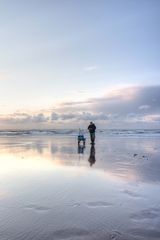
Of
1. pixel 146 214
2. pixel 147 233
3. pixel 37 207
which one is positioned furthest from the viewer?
pixel 37 207

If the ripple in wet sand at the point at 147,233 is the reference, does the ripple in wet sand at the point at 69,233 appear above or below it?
above

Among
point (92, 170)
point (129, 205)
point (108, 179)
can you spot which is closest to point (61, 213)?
point (129, 205)

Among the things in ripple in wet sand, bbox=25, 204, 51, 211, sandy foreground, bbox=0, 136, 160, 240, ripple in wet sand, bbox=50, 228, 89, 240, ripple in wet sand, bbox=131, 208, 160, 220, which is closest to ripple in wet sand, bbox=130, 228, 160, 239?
sandy foreground, bbox=0, 136, 160, 240

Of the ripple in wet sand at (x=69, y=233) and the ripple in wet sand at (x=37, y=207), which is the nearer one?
the ripple in wet sand at (x=69, y=233)

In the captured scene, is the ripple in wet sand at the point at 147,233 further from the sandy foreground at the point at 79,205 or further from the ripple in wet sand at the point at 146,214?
the ripple in wet sand at the point at 146,214

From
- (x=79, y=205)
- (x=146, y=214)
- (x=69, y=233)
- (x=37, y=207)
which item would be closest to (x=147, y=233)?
(x=146, y=214)

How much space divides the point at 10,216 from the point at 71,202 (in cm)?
176

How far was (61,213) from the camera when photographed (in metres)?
6.88

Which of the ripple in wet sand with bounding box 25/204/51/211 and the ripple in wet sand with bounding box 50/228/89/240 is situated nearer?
the ripple in wet sand with bounding box 50/228/89/240

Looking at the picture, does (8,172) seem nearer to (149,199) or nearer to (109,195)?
(109,195)

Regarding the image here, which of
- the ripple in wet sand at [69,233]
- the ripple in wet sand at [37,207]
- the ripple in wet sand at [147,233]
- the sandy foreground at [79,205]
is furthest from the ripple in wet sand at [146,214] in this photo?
the ripple in wet sand at [37,207]

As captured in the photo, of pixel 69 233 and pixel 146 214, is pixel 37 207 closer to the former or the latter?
pixel 69 233

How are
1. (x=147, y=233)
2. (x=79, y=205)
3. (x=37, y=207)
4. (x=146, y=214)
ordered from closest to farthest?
(x=147, y=233) → (x=146, y=214) → (x=37, y=207) → (x=79, y=205)

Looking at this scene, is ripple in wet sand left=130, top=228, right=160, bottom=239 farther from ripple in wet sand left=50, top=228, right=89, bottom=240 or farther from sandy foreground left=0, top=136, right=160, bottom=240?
ripple in wet sand left=50, top=228, right=89, bottom=240
